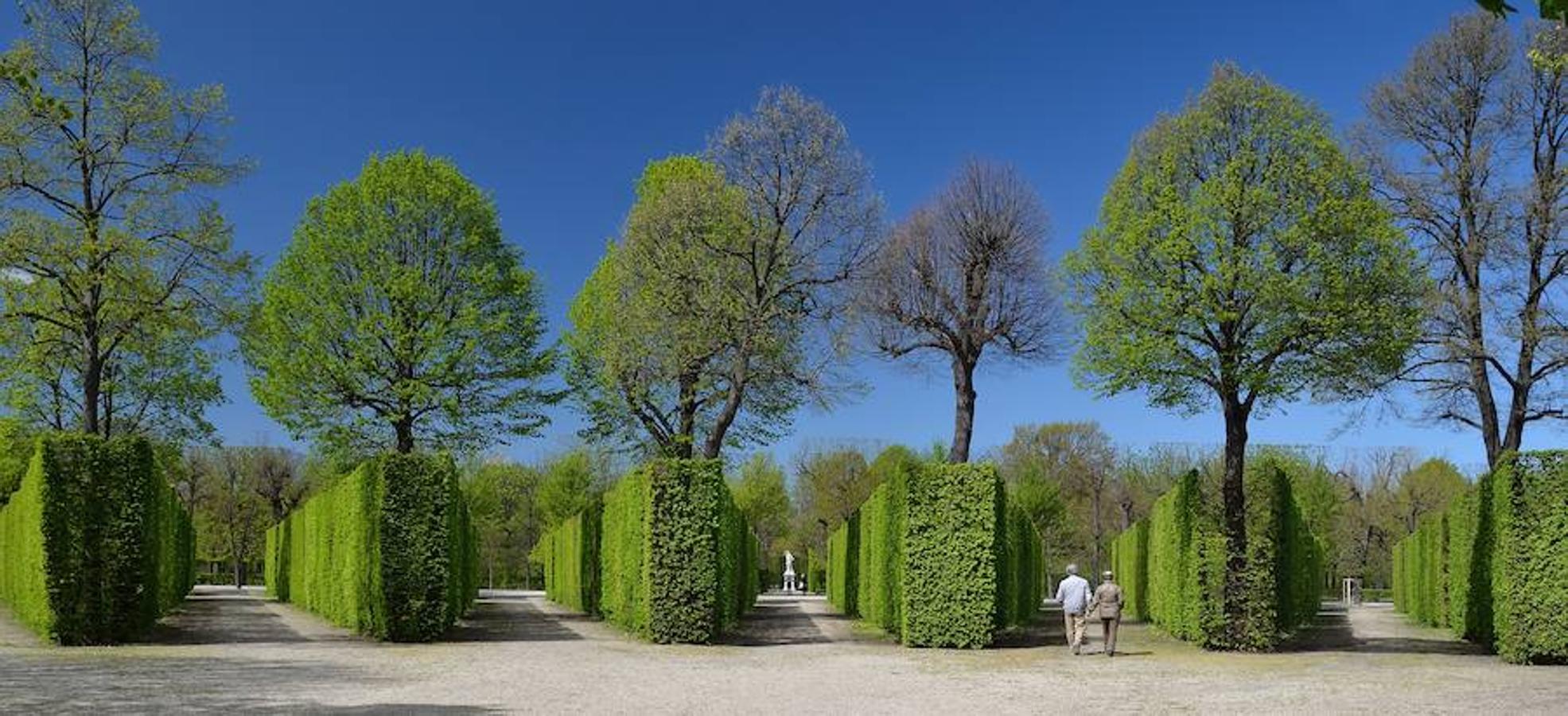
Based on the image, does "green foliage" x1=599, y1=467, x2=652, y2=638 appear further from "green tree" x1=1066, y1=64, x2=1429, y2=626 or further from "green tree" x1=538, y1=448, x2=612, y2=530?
"green tree" x1=538, y1=448, x2=612, y2=530

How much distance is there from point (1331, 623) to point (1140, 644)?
1314 centimetres

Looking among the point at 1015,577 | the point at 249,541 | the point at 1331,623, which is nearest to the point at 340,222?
the point at 1015,577

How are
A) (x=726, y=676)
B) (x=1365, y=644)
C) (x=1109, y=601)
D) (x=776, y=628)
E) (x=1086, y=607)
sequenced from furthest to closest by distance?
(x=776, y=628), (x=1365, y=644), (x=1086, y=607), (x=1109, y=601), (x=726, y=676)

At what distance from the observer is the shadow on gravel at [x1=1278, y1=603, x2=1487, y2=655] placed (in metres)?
22.9

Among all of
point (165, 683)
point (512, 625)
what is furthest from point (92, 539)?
point (512, 625)

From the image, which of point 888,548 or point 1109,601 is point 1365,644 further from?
point 888,548

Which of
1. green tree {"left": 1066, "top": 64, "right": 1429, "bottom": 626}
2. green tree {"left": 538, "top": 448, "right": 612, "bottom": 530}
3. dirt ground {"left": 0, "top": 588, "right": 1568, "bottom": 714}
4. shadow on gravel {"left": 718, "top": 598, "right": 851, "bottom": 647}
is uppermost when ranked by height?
green tree {"left": 1066, "top": 64, "right": 1429, "bottom": 626}

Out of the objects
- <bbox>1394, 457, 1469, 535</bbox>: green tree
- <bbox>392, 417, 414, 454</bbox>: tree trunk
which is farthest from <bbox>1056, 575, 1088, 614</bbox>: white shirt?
<bbox>1394, 457, 1469, 535</bbox>: green tree

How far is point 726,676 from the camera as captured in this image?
17.1 m

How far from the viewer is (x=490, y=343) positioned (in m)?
35.2

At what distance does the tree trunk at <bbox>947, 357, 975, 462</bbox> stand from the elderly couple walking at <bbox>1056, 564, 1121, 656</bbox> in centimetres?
596

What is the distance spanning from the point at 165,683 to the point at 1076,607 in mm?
14655

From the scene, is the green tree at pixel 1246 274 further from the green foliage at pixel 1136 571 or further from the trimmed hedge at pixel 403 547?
the trimmed hedge at pixel 403 547

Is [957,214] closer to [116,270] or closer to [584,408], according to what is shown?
[584,408]
